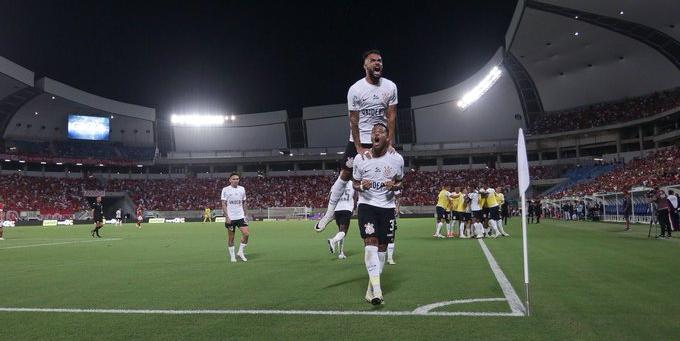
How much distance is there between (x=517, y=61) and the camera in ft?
196

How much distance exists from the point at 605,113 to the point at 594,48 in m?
10.5

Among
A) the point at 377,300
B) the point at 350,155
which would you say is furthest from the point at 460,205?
the point at 377,300

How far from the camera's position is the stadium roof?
44656mm

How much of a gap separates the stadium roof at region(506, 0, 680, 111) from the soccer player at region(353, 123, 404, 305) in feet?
147

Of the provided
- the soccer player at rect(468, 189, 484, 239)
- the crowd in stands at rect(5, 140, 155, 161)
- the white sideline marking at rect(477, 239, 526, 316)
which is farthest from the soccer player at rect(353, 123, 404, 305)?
the crowd in stands at rect(5, 140, 155, 161)

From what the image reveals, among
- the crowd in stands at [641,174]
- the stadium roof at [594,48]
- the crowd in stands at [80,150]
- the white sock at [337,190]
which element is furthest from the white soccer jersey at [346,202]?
the crowd in stands at [80,150]

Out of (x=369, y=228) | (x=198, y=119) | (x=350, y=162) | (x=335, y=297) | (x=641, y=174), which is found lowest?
(x=335, y=297)

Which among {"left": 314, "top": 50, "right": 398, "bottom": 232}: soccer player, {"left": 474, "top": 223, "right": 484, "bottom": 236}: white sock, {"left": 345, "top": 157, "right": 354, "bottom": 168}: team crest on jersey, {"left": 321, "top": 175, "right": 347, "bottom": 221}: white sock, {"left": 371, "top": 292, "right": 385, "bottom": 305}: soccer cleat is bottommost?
{"left": 474, "top": 223, "right": 484, "bottom": 236}: white sock

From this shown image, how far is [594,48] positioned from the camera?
176ft

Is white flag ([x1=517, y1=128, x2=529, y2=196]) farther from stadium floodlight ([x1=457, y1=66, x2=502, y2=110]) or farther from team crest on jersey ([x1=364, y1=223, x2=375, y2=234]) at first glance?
stadium floodlight ([x1=457, y1=66, x2=502, y2=110])

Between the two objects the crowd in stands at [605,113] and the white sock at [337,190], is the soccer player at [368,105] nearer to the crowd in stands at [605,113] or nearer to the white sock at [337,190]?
the white sock at [337,190]

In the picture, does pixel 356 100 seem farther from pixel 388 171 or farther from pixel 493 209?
pixel 493 209

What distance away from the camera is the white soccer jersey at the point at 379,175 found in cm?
630

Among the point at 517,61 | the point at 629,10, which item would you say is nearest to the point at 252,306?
the point at 629,10
